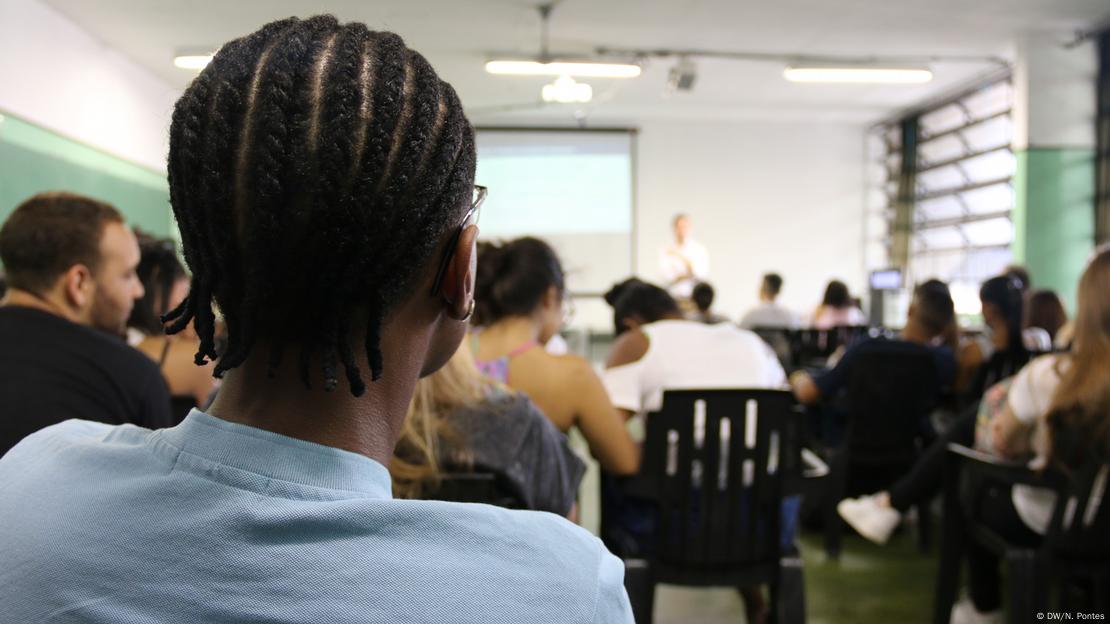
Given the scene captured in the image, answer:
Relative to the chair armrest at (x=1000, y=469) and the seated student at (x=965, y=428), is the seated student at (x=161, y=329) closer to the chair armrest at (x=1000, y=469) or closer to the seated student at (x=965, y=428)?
the chair armrest at (x=1000, y=469)

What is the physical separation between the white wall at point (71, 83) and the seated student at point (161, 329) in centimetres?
323

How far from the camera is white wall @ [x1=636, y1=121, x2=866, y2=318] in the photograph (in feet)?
36.3

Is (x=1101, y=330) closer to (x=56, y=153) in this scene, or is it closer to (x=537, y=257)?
(x=537, y=257)

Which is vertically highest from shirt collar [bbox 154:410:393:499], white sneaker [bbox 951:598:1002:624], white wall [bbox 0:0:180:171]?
white wall [bbox 0:0:180:171]

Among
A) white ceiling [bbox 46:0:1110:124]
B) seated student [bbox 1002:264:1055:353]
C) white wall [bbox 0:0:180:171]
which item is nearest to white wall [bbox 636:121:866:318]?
white ceiling [bbox 46:0:1110:124]

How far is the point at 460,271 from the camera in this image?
62 centimetres

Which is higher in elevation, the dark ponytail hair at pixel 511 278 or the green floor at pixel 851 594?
the dark ponytail hair at pixel 511 278

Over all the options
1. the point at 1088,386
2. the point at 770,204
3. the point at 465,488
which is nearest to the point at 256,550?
the point at 465,488

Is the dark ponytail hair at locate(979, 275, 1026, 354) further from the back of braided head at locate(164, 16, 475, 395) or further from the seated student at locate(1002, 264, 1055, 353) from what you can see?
the back of braided head at locate(164, 16, 475, 395)

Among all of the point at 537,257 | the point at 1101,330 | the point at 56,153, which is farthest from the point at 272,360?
the point at 56,153

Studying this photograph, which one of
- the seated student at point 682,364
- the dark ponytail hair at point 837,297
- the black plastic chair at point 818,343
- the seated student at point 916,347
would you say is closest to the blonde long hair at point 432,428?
the seated student at point 682,364

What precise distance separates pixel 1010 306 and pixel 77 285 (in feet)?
10.7

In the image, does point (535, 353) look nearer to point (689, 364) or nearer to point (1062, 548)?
point (689, 364)

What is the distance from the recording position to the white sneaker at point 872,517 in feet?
10.8
